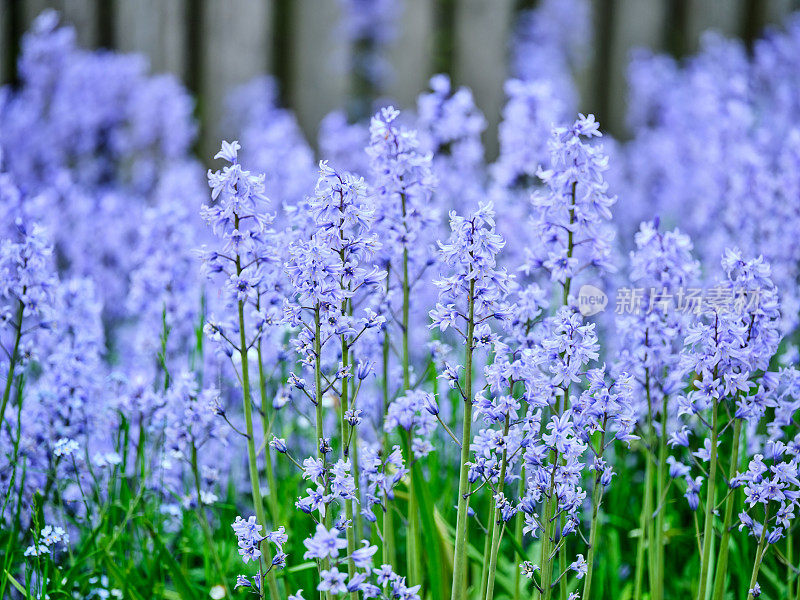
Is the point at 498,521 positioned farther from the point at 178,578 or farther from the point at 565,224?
the point at 178,578

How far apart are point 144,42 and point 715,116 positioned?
3.84 metres

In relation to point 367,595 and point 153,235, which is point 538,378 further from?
point 153,235

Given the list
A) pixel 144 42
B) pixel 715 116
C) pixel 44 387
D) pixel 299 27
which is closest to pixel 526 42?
pixel 299 27

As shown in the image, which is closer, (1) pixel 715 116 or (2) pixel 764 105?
(1) pixel 715 116

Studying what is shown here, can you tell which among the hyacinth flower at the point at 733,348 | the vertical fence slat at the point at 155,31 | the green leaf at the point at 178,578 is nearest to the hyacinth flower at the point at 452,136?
the hyacinth flower at the point at 733,348

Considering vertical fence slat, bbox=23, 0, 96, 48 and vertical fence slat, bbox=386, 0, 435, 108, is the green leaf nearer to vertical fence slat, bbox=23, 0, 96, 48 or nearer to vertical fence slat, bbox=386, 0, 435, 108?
vertical fence slat, bbox=23, 0, 96, 48

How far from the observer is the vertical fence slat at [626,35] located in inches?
266

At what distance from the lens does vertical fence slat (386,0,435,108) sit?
6402mm

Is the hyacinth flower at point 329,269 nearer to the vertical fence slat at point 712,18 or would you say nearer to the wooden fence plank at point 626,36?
the wooden fence plank at point 626,36

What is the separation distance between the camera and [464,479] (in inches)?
76.9

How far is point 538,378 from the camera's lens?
1904 millimetres

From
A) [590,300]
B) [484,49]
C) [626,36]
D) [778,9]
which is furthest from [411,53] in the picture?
[590,300]

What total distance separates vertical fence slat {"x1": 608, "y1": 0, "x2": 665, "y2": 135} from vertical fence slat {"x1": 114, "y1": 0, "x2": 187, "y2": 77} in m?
3.25

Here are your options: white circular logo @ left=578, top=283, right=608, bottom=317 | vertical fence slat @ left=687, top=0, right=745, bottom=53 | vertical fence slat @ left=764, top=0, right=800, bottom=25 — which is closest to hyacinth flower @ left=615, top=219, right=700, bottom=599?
white circular logo @ left=578, top=283, right=608, bottom=317
